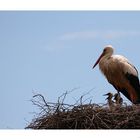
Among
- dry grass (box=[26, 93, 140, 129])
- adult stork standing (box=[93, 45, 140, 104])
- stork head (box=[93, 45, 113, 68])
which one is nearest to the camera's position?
dry grass (box=[26, 93, 140, 129])

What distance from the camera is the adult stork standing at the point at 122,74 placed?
358 centimetres

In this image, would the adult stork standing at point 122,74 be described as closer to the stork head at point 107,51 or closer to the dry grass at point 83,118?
the stork head at point 107,51

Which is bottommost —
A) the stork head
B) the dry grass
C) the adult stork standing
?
the dry grass

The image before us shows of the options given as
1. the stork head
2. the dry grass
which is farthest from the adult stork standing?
the dry grass

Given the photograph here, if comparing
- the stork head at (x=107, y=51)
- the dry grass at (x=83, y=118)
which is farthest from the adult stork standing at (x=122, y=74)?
the dry grass at (x=83, y=118)

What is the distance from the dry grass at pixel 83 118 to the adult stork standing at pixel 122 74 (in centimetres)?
102

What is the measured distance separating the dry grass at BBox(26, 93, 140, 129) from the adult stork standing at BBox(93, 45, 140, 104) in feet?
3.34

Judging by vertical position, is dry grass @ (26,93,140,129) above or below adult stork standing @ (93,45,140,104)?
below

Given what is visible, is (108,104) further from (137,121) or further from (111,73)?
(111,73)

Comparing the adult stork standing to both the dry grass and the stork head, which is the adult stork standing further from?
the dry grass

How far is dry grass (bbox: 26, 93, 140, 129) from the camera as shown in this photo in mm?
2467

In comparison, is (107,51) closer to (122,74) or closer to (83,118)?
(122,74)
